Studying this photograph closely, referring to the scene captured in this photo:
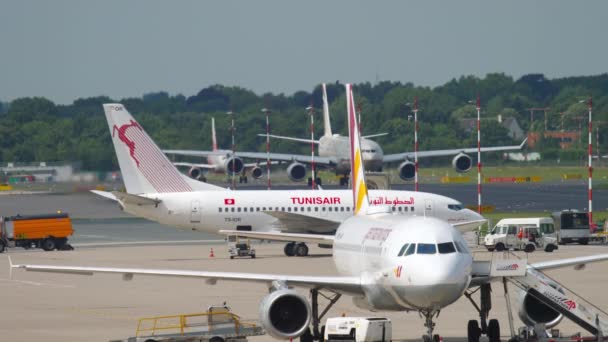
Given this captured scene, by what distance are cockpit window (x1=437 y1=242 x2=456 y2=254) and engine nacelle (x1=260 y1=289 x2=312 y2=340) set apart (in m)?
3.27

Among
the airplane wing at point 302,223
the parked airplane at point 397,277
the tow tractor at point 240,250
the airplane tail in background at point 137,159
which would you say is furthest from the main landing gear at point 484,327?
the airplane tail in background at point 137,159

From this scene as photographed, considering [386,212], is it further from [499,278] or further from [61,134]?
[61,134]

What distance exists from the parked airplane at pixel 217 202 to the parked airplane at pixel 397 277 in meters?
31.7

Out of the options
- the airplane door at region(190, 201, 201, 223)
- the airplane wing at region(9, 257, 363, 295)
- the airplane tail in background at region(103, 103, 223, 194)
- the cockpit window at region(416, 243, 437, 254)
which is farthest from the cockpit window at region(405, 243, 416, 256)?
the airplane door at region(190, 201, 201, 223)

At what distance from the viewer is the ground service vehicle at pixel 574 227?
69750 millimetres

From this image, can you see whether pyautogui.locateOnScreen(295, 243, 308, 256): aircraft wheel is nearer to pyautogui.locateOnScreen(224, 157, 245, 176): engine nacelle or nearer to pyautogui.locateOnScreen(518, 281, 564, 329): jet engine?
pyautogui.locateOnScreen(518, 281, 564, 329): jet engine

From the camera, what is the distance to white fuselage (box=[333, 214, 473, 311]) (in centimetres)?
2692

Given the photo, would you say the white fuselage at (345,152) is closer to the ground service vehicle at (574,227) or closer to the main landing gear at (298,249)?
the ground service vehicle at (574,227)

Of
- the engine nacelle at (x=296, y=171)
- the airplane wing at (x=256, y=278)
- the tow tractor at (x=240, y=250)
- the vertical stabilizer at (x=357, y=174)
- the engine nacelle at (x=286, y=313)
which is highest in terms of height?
the vertical stabilizer at (x=357, y=174)

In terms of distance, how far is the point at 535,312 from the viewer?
101 feet

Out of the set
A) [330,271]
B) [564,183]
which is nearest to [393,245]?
[330,271]

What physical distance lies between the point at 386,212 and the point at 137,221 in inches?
2413

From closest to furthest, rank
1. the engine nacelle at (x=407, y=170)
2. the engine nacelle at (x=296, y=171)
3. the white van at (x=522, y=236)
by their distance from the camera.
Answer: the white van at (x=522, y=236) → the engine nacelle at (x=407, y=170) → the engine nacelle at (x=296, y=171)

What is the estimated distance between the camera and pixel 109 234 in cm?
8069
